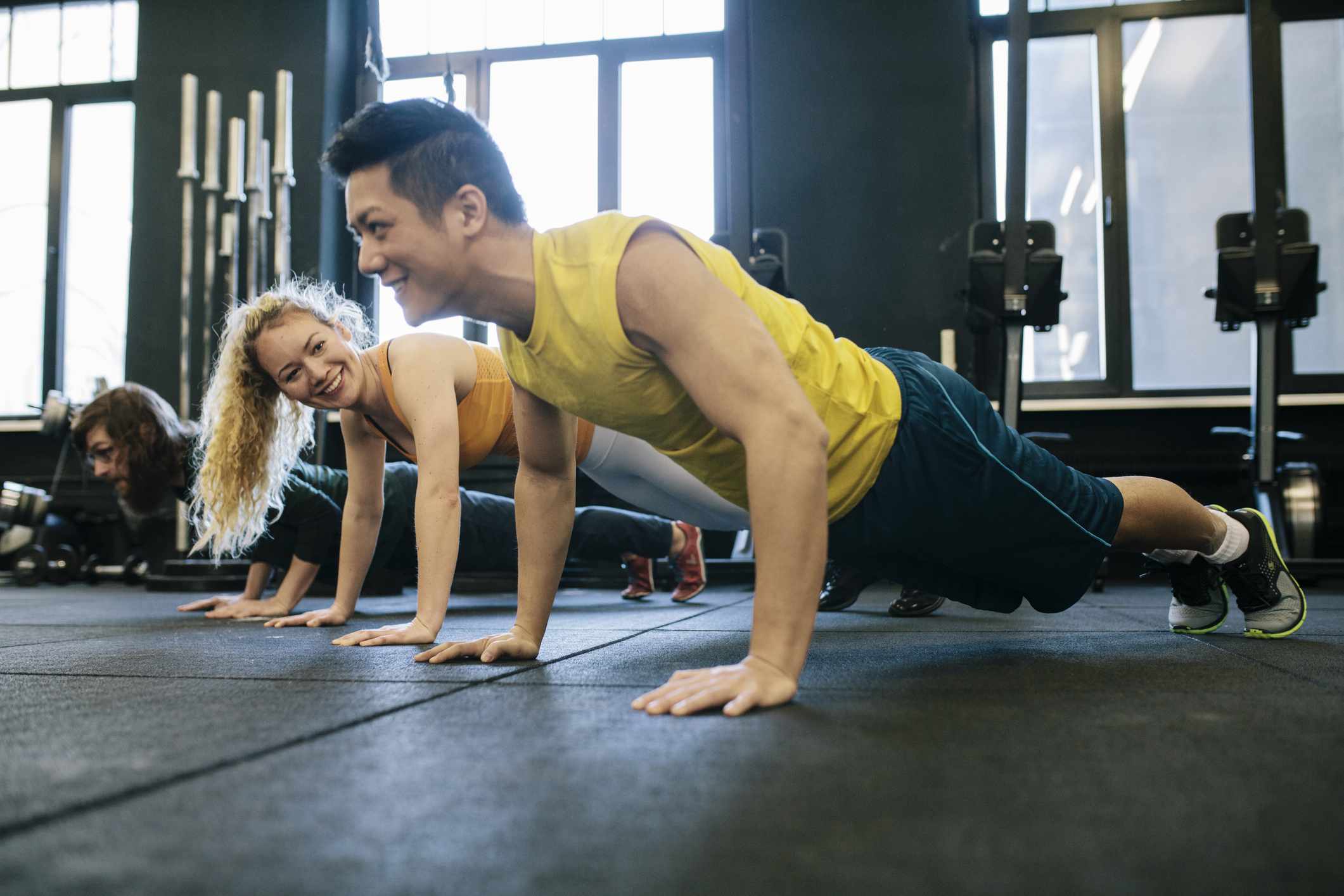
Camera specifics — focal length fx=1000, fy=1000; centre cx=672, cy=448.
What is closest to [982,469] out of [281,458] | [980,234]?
[281,458]

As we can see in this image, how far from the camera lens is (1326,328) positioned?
400cm

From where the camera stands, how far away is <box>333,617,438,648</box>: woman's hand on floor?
4.87 ft

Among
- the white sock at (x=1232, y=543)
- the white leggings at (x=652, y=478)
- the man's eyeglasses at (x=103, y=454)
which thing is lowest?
the white sock at (x=1232, y=543)

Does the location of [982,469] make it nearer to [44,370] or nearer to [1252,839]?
[1252,839]

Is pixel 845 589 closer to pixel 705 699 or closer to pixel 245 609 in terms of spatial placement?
pixel 245 609

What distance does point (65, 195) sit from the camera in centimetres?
488

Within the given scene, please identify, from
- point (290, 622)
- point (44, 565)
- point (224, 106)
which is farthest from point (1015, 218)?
point (44, 565)

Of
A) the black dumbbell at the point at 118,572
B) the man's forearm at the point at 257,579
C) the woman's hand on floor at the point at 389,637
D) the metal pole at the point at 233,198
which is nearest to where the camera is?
the woman's hand on floor at the point at 389,637

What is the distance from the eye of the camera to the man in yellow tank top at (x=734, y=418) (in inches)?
36.6

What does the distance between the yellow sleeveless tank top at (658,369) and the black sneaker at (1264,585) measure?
0.67 meters

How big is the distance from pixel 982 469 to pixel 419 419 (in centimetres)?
93

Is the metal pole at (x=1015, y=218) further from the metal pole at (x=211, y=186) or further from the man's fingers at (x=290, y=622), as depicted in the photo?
the metal pole at (x=211, y=186)

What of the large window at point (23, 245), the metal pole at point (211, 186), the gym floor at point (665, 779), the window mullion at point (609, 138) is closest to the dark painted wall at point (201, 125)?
the large window at point (23, 245)

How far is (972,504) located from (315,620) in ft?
4.26
